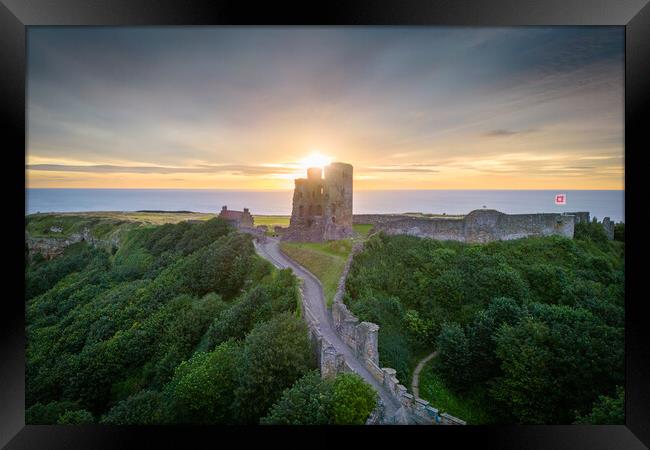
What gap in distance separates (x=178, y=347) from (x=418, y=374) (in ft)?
20.7

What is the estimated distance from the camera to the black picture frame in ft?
22.0

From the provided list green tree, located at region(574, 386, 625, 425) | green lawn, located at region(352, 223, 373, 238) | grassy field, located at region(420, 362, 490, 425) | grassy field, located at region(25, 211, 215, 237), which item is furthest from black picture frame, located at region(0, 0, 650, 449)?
green lawn, located at region(352, 223, 373, 238)

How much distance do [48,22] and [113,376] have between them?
27.1 ft

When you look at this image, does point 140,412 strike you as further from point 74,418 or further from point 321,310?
point 321,310

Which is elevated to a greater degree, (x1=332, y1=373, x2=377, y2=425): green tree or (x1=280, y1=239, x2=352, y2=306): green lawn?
(x1=280, y1=239, x2=352, y2=306): green lawn

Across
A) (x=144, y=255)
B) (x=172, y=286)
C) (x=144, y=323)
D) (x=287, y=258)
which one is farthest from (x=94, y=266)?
(x=287, y=258)

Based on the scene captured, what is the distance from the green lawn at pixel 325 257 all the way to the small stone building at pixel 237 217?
8.31ft

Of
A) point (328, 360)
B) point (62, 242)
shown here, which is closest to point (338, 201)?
point (328, 360)

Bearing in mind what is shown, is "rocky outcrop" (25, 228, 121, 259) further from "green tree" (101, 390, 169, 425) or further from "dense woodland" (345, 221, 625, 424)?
"dense woodland" (345, 221, 625, 424)

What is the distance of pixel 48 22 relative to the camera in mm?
6895

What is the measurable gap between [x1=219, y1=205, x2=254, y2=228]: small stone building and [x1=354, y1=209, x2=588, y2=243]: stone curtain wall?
7257mm

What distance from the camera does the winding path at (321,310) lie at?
296 inches

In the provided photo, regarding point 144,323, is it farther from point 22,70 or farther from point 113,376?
point 22,70

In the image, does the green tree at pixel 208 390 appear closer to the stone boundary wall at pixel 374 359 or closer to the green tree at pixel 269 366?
the green tree at pixel 269 366
